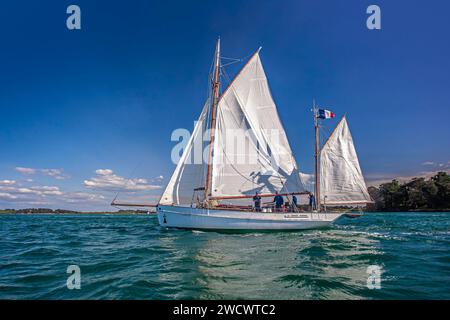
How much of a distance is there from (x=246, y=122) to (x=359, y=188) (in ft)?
53.8

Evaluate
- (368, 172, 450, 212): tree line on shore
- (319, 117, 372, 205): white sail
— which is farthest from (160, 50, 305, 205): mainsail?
(368, 172, 450, 212): tree line on shore

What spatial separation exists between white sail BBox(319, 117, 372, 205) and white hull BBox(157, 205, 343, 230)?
481 centimetres

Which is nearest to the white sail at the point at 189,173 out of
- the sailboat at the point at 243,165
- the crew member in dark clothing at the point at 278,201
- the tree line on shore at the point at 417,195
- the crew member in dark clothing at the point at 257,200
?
the sailboat at the point at 243,165

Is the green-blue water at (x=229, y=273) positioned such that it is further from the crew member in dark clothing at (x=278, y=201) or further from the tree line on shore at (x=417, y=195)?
the tree line on shore at (x=417, y=195)

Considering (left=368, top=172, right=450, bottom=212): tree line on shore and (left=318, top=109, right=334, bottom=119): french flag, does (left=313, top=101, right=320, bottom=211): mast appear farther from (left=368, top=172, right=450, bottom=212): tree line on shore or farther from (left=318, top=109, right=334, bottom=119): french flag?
(left=368, top=172, right=450, bottom=212): tree line on shore

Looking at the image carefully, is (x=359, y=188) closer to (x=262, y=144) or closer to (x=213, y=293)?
(x=262, y=144)

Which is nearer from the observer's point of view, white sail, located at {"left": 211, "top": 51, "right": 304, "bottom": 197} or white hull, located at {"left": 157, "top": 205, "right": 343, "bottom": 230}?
white hull, located at {"left": 157, "top": 205, "right": 343, "bottom": 230}

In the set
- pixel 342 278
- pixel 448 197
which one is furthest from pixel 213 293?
pixel 448 197

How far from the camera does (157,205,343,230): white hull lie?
1037 inches

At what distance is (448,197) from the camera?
352 feet

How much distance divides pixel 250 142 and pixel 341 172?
1238 cm

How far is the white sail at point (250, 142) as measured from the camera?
28.7m

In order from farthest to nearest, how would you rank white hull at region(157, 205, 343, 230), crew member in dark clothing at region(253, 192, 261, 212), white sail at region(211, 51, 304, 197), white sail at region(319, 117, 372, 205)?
white sail at region(319, 117, 372, 205), white sail at region(211, 51, 304, 197), crew member in dark clothing at region(253, 192, 261, 212), white hull at region(157, 205, 343, 230)

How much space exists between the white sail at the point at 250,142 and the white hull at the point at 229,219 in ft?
9.95
